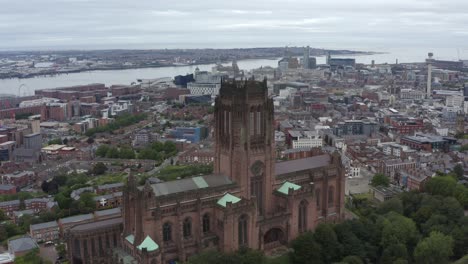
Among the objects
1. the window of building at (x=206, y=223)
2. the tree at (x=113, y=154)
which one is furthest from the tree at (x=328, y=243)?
the tree at (x=113, y=154)

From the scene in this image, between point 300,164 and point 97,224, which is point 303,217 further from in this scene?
point 97,224

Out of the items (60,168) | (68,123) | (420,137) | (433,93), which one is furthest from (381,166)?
(433,93)

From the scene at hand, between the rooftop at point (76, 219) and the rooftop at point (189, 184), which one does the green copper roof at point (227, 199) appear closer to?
the rooftop at point (189, 184)

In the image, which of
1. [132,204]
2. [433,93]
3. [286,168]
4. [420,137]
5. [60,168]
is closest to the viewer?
[132,204]

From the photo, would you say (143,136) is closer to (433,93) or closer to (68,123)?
(68,123)

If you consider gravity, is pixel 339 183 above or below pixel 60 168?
above
